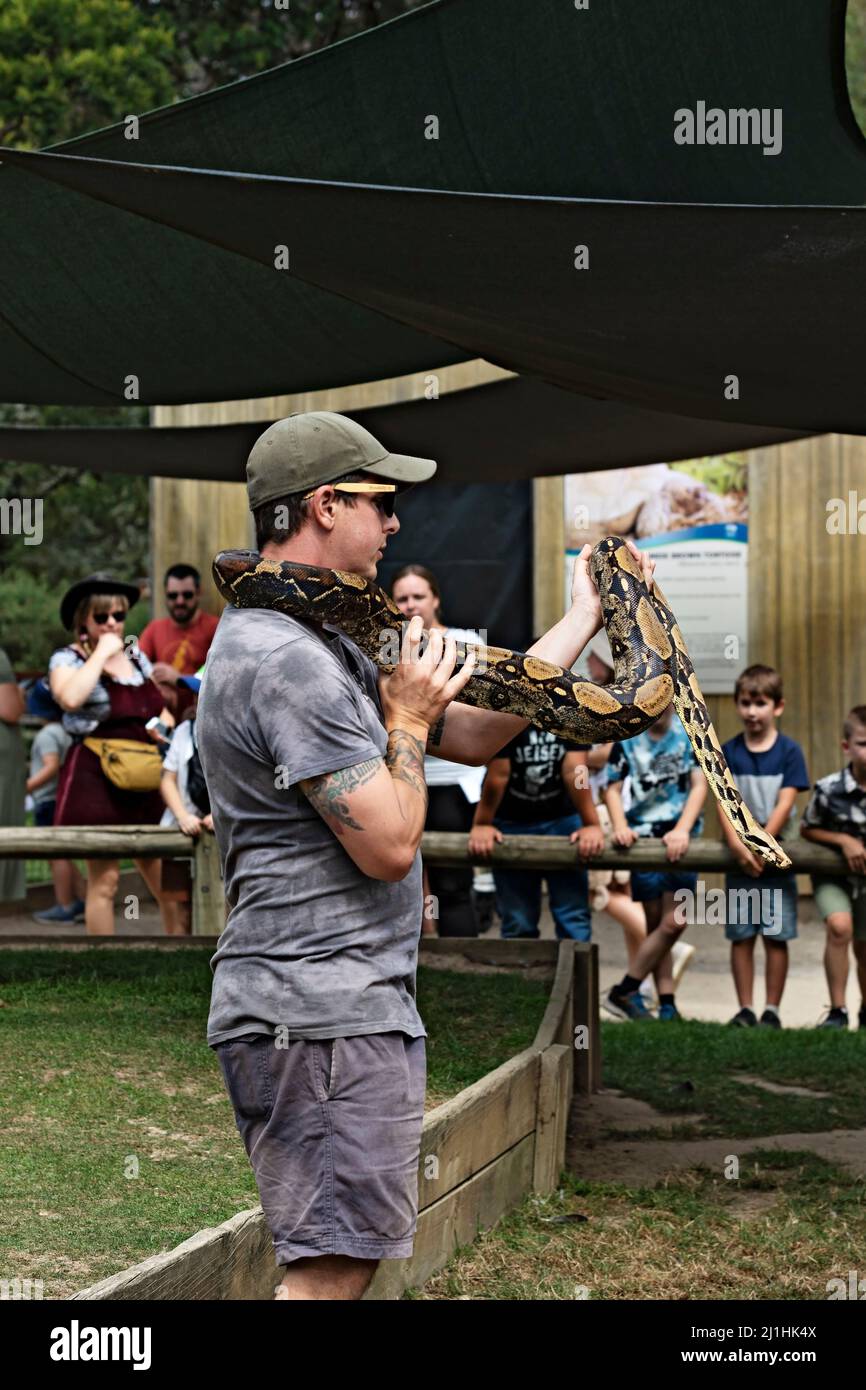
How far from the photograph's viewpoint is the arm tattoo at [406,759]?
3.33 meters

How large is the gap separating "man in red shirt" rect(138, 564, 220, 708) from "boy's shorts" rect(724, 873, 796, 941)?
14.1 ft

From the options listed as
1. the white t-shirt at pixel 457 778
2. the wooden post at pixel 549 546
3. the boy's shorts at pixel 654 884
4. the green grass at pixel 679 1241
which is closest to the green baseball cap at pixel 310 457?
the green grass at pixel 679 1241

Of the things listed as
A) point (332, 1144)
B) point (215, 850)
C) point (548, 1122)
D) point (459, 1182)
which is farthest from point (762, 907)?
point (332, 1144)

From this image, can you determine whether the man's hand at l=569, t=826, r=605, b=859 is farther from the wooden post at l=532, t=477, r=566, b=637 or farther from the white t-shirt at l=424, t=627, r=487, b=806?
the wooden post at l=532, t=477, r=566, b=637

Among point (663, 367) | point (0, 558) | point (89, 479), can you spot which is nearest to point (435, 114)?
point (663, 367)

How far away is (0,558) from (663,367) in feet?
69.9

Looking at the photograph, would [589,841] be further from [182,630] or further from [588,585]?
[182,630]

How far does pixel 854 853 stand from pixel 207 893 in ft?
10.9

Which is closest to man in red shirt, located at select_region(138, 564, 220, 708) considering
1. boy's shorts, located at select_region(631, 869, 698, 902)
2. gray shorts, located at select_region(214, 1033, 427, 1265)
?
boy's shorts, located at select_region(631, 869, 698, 902)

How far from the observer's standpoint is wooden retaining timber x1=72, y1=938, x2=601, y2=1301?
3.73 m

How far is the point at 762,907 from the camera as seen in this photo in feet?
29.4
